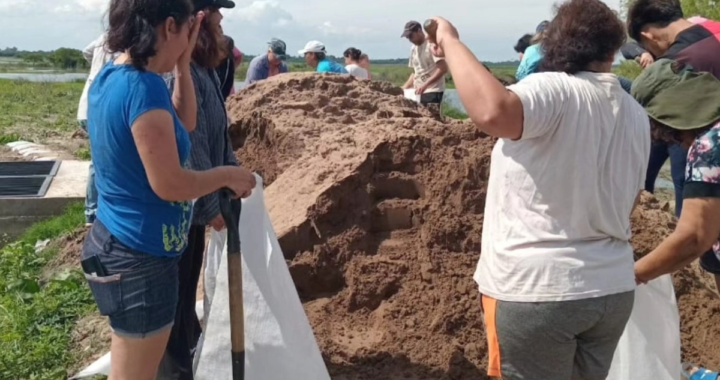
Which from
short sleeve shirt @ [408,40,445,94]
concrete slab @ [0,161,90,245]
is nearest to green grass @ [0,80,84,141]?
concrete slab @ [0,161,90,245]

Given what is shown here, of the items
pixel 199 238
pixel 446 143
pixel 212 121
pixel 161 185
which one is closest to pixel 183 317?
pixel 199 238

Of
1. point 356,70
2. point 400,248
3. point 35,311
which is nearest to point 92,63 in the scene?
point 35,311

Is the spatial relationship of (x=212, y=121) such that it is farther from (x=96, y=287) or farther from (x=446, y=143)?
(x=446, y=143)

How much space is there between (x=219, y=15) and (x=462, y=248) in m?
1.87

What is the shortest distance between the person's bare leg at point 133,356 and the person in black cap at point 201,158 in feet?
2.15

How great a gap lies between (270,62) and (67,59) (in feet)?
205

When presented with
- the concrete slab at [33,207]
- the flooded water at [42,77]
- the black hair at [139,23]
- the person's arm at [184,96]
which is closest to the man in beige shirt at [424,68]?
the concrete slab at [33,207]

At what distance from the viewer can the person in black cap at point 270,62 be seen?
29.8ft

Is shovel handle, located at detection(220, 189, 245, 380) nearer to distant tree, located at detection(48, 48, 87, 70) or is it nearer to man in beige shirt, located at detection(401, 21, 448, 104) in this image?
man in beige shirt, located at detection(401, 21, 448, 104)

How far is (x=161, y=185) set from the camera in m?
2.44

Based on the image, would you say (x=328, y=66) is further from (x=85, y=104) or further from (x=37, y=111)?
(x=37, y=111)

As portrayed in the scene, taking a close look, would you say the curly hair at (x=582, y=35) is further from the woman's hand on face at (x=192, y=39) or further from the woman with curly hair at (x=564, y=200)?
the woman's hand on face at (x=192, y=39)

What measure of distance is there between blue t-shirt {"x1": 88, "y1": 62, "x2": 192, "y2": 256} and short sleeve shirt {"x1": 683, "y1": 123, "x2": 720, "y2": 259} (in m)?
1.77

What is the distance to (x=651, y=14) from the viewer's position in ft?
13.7
